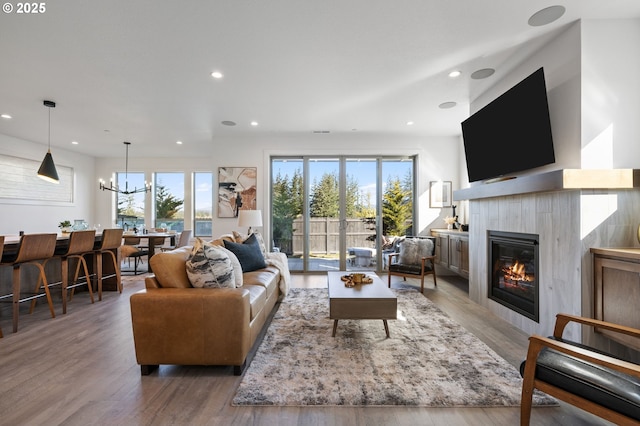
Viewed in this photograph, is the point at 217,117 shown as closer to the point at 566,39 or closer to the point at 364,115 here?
the point at 364,115

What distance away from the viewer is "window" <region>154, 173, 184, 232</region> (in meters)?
8.03

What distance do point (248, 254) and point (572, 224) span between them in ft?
10.4

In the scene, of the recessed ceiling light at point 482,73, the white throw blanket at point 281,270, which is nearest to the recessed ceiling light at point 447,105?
the recessed ceiling light at point 482,73

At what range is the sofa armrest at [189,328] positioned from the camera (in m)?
2.02

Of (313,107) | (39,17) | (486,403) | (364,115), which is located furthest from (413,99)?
(39,17)

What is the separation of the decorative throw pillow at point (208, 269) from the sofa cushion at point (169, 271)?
7 centimetres

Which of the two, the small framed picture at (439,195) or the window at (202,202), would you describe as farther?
the window at (202,202)

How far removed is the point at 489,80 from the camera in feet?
11.2

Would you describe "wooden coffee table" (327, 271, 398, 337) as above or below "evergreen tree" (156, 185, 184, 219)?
below

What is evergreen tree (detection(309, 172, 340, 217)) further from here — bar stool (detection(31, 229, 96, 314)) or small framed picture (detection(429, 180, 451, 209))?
bar stool (detection(31, 229, 96, 314))

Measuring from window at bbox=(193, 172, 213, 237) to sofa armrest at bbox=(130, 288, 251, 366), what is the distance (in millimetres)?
6304

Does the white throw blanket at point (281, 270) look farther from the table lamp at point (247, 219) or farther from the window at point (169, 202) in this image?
the window at point (169, 202)

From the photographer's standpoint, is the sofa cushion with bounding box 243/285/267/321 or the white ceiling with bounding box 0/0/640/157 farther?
the sofa cushion with bounding box 243/285/267/321

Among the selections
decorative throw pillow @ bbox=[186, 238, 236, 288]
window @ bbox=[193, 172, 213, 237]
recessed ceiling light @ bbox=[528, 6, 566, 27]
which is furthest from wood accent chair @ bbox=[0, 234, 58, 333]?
recessed ceiling light @ bbox=[528, 6, 566, 27]
